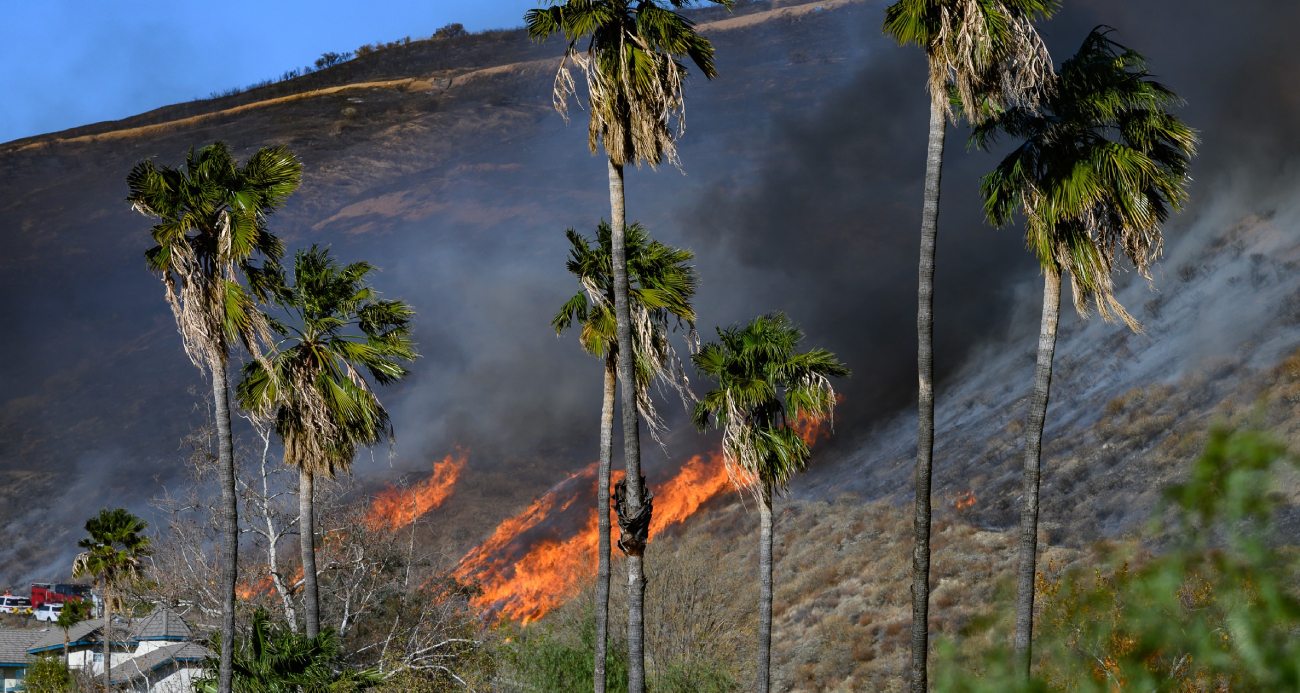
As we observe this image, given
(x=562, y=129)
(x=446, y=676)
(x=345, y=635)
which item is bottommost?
(x=446, y=676)

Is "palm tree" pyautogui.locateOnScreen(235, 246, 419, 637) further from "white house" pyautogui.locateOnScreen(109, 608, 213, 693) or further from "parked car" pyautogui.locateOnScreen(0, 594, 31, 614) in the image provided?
"parked car" pyautogui.locateOnScreen(0, 594, 31, 614)

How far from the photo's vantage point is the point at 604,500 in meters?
20.9

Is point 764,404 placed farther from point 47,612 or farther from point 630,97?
point 47,612

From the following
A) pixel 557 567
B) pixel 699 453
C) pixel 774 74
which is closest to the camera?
pixel 557 567

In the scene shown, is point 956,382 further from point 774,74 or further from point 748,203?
point 774,74

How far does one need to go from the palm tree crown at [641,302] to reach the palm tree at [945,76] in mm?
4766

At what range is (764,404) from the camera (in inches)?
859

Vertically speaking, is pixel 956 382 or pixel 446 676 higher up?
pixel 956 382

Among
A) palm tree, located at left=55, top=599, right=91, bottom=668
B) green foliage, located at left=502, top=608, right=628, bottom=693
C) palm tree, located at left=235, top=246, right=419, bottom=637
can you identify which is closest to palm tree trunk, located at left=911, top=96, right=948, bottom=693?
palm tree, located at left=235, top=246, right=419, bottom=637

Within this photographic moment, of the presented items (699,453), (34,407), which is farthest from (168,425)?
(699,453)

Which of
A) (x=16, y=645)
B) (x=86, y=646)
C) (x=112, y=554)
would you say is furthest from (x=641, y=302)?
(x=16, y=645)

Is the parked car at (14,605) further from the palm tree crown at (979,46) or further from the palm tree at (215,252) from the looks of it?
the palm tree crown at (979,46)

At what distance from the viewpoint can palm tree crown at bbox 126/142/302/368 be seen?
56.4 feet

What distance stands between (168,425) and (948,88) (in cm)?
8984
